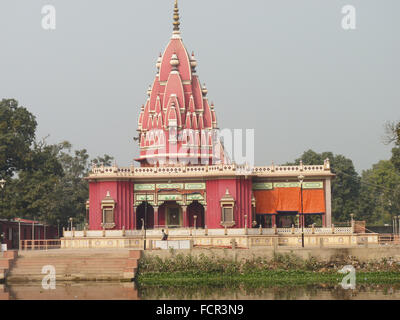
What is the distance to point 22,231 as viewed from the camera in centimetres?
6369

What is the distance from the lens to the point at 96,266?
42094mm

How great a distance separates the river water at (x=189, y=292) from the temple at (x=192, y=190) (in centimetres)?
1283

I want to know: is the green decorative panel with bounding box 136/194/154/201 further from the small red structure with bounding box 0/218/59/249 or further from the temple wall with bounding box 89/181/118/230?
the small red structure with bounding box 0/218/59/249

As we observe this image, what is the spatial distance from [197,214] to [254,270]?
52.5 feet

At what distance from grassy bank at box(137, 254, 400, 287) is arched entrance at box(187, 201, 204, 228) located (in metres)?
14.8

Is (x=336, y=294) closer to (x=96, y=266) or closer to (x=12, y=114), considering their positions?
(x=96, y=266)

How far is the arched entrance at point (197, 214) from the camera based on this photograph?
56.9m

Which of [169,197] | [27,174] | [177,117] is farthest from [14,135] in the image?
[169,197]

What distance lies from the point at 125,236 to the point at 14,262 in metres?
10.1

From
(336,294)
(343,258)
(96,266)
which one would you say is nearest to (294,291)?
(336,294)

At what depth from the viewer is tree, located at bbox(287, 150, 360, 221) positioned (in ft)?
276

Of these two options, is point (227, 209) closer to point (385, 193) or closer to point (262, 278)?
point (262, 278)

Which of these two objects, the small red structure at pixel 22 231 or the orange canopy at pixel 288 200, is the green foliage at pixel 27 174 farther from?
the orange canopy at pixel 288 200
